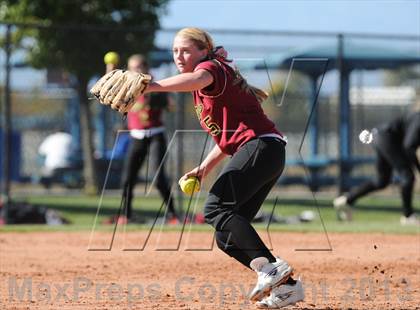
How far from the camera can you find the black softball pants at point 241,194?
609 cm

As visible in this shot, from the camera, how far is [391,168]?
13.1 metres

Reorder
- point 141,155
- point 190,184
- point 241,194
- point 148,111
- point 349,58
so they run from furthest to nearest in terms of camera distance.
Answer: point 349,58 → point 141,155 → point 148,111 → point 190,184 → point 241,194

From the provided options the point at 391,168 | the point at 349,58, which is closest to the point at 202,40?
the point at 391,168

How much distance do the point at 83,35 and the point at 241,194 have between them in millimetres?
10867

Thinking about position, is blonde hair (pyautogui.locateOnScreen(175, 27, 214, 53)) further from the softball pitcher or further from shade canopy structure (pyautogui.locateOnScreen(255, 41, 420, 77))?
shade canopy structure (pyautogui.locateOnScreen(255, 41, 420, 77))

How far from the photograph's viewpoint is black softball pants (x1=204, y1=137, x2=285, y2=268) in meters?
6.09

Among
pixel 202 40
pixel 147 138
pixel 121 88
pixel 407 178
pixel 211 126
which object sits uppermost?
pixel 202 40

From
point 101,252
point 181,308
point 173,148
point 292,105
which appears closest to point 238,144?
point 181,308

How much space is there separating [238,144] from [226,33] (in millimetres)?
8330

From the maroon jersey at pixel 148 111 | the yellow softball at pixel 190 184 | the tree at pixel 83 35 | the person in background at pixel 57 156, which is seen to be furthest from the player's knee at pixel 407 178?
the person in background at pixel 57 156

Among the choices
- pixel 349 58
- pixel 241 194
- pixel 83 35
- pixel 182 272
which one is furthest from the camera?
pixel 349 58

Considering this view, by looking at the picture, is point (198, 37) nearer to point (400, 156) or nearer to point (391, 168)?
point (400, 156)

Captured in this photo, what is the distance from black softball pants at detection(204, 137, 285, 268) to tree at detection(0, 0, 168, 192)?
960 centimetres

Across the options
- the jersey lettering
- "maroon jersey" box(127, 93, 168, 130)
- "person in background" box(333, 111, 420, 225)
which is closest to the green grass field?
"person in background" box(333, 111, 420, 225)
